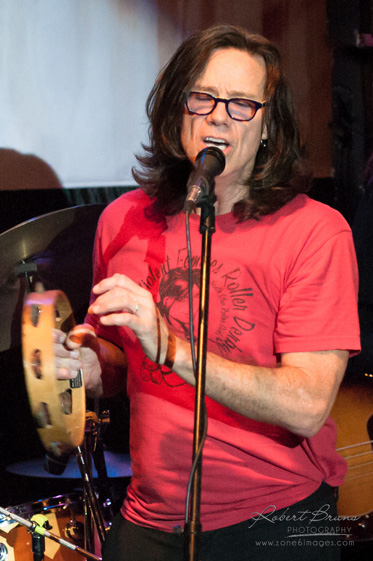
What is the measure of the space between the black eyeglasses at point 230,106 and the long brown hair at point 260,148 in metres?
0.05

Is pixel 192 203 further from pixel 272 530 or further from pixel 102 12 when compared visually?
pixel 102 12

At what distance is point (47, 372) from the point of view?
1133mm

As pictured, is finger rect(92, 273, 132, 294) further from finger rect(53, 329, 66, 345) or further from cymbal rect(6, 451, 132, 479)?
cymbal rect(6, 451, 132, 479)

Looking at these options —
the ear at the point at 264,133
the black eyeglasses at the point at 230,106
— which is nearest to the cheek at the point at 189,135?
the black eyeglasses at the point at 230,106

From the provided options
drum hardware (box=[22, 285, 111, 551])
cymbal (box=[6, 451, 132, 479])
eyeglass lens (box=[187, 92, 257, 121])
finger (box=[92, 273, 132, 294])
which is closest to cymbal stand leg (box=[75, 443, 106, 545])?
cymbal (box=[6, 451, 132, 479])

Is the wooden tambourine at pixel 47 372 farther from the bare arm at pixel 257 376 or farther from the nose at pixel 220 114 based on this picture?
the nose at pixel 220 114

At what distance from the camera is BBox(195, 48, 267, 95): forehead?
1.43 metres

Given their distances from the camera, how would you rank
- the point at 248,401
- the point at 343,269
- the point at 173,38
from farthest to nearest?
the point at 173,38, the point at 343,269, the point at 248,401

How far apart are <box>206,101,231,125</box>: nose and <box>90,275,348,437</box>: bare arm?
495mm

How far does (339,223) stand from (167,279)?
0.40 metres

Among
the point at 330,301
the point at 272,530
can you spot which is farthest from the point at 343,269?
the point at 272,530

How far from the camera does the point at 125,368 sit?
5.26ft

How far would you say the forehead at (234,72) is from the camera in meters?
1.43

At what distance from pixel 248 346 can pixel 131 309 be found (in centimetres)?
40
